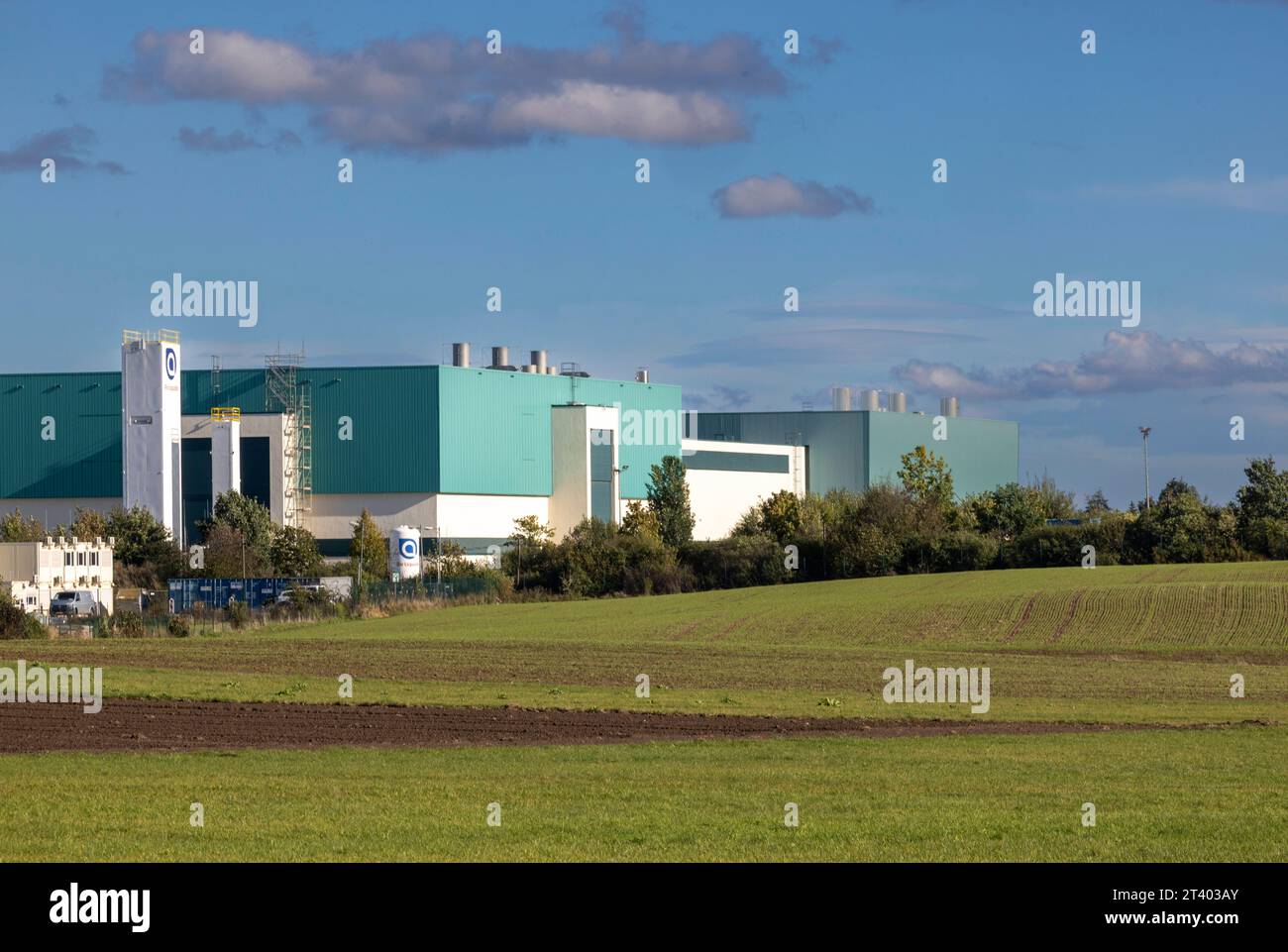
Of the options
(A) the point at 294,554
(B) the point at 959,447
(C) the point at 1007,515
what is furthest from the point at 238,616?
(B) the point at 959,447

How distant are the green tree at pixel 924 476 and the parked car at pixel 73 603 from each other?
188ft

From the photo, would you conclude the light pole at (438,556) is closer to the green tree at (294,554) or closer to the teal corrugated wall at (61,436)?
the green tree at (294,554)

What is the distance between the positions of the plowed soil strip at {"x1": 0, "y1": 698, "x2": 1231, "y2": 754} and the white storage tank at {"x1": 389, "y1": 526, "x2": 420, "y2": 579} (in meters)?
A: 60.3

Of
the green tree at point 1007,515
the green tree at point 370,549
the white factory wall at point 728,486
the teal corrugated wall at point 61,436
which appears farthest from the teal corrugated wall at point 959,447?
the teal corrugated wall at point 61,436

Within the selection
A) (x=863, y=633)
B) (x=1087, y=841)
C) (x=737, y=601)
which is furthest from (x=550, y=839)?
(x=737, y=601)

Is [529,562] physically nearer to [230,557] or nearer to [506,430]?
[506,430]

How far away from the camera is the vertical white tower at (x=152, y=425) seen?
101m

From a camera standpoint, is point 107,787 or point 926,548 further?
point 926,548

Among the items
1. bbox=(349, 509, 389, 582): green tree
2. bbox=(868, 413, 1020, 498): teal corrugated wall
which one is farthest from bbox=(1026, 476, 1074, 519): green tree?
bbox=(349, 509, 389, 582): green tree

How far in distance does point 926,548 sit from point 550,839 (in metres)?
80.8

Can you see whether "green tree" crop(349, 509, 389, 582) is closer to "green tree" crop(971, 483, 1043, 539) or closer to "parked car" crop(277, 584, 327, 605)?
"parked car" crop(277, 584, 327, 605)

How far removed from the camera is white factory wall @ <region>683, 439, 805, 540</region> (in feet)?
405
